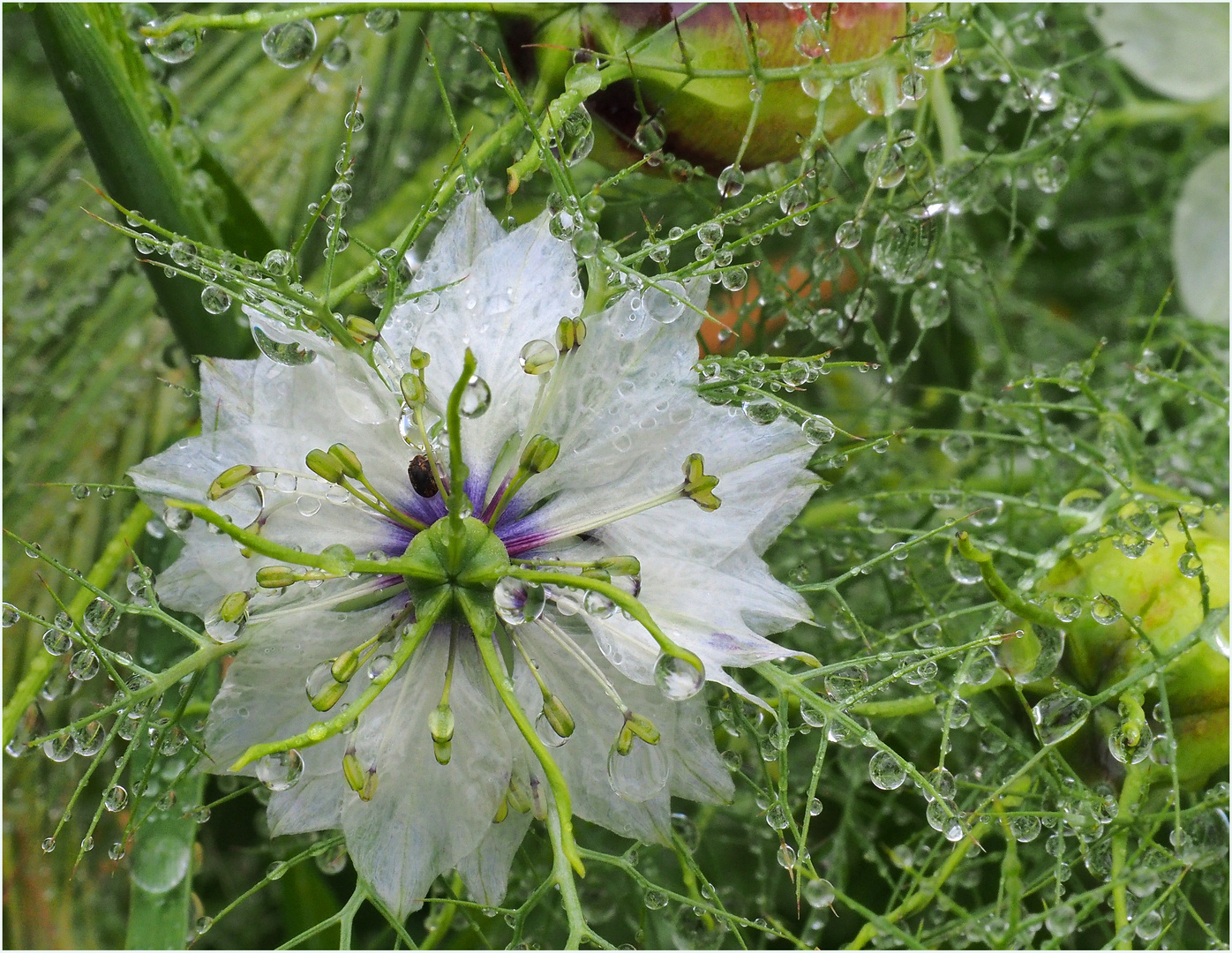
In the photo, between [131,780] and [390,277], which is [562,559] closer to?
[390,277]

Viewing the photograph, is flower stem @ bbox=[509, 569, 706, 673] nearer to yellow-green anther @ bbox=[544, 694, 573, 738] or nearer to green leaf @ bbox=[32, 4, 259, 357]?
yellow-green anther @ bbox=[544, 694, 573, 738]

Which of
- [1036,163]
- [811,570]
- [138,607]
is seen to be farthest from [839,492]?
[138,607]

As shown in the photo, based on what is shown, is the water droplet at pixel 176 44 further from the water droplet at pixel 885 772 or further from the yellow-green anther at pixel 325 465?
the water droplet at pixel 885 772

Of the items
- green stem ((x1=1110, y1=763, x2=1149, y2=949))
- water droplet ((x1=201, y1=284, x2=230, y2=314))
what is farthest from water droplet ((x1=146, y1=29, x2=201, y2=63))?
green stem ((x1=1110, y1=763, x2=1149, y2=949))

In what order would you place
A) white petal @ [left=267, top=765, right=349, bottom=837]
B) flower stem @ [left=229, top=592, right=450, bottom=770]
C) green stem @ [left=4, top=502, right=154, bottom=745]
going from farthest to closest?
green stem @ [left=4, top=502, right=154, bottom=745]
white petal @ [left=267, top=765, right=349, bottom=837]
flower stem @ [left=229, top=592, right=450, bottom=770]

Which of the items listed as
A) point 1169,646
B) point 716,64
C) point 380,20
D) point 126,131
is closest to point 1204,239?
point 1169,646

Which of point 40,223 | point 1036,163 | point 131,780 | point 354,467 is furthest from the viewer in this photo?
point 40,223
